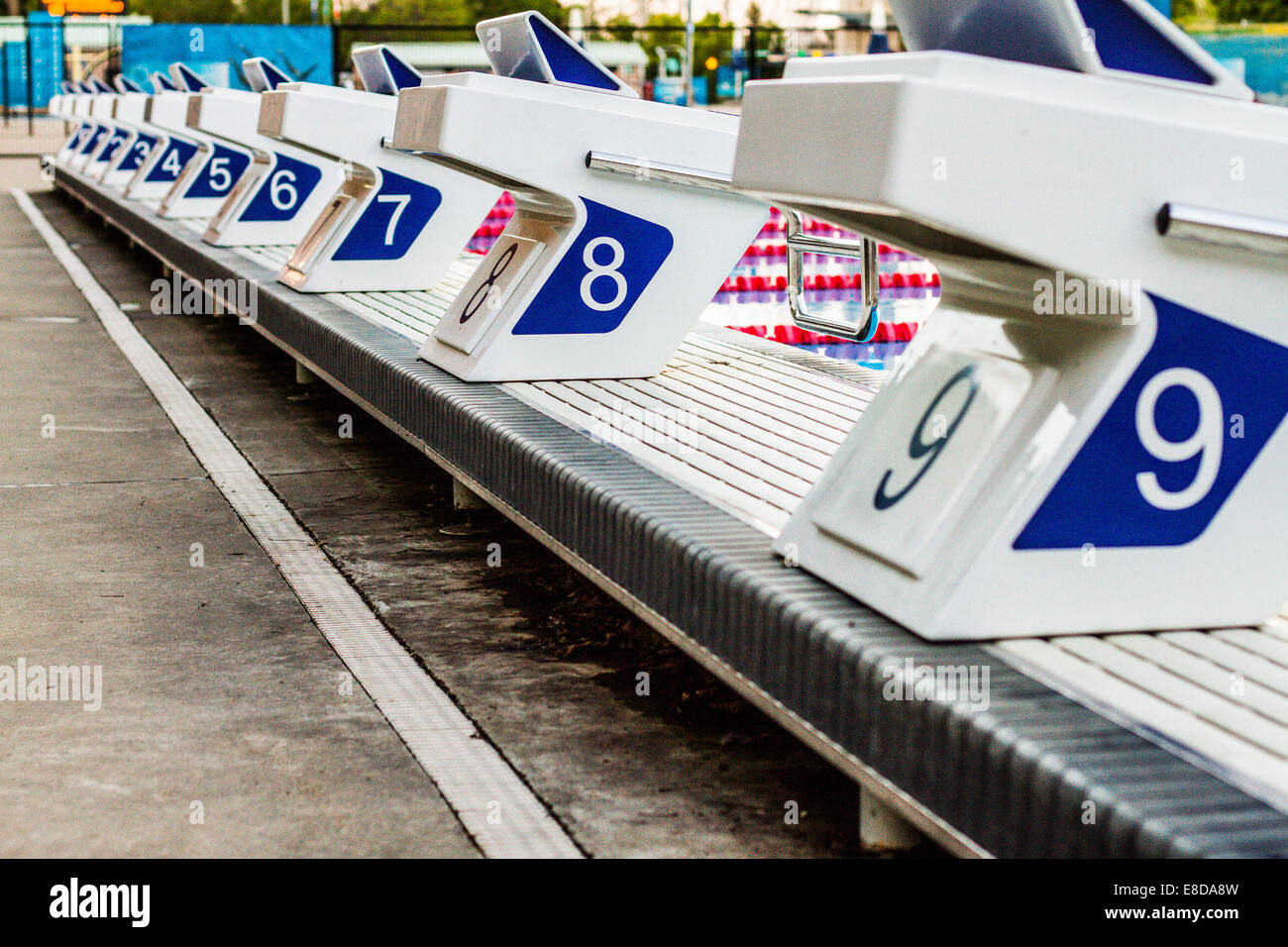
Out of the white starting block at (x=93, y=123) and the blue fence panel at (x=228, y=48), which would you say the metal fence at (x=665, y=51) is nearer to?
the blue fence panel at (x=228, y=48)

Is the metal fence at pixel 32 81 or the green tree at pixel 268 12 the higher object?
the green tree at pixel 268 12

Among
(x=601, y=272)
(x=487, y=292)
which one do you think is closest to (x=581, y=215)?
(x=601, y=272)

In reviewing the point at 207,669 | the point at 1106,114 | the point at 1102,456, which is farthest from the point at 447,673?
the point at 1106,114

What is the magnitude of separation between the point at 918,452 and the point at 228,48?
27.4m

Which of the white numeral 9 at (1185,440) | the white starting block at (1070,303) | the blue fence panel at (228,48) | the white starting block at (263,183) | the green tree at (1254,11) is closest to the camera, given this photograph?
the white starting block at (1070,303)

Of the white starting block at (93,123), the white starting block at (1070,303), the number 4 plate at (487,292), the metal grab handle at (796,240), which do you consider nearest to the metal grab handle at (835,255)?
the metal grab handle at (796,240)

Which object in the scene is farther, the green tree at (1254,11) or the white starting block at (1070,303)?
the green tree at (1254,11)

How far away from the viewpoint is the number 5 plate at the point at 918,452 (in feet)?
8.80

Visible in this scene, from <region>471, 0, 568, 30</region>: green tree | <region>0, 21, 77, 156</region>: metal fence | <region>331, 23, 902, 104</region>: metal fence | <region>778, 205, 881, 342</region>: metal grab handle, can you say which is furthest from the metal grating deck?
<region>471, 0, 568, 30</region>: green tree

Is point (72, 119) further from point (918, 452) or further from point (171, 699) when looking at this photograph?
point (918, 452)

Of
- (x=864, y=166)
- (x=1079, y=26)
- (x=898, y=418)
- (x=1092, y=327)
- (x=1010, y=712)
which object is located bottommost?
(x=1010, y=712)
